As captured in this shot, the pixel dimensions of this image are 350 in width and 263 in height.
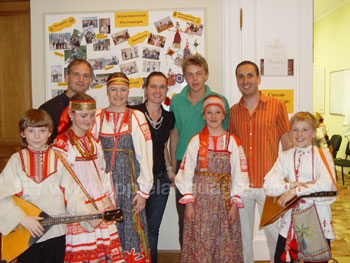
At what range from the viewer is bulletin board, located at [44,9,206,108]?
2.89 meters

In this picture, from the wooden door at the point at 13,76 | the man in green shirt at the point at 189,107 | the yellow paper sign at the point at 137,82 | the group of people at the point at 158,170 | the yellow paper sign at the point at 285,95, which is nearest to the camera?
the group of people at the point at 158,170

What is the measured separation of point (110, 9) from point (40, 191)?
6.27 ft

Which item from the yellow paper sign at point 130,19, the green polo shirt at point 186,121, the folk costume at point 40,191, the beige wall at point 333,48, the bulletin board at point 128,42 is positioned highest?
the beige wall at point 333,48

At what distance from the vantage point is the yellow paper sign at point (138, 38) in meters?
2.92

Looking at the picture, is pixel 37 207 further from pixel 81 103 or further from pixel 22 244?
pixel 81 103

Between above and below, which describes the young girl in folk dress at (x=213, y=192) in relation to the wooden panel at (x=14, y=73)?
below

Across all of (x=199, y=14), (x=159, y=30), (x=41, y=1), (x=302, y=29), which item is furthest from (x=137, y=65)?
(x=302, y=29)

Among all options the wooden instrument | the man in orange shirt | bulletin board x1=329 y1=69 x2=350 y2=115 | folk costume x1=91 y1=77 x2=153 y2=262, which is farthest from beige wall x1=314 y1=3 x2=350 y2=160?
folk costume x1=91 y1=77 x2=153 y2=262

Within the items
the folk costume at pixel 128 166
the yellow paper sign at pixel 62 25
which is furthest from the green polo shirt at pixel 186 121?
the yellow paper sign at pixel 62 25

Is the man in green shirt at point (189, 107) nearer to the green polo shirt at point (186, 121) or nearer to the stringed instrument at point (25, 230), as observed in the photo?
the green polo shirt at point (186, 121)

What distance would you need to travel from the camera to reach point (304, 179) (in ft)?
6.18

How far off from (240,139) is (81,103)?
1.15 metres

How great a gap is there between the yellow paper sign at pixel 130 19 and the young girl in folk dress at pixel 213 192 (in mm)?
1236

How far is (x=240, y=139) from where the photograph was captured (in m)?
2.28
